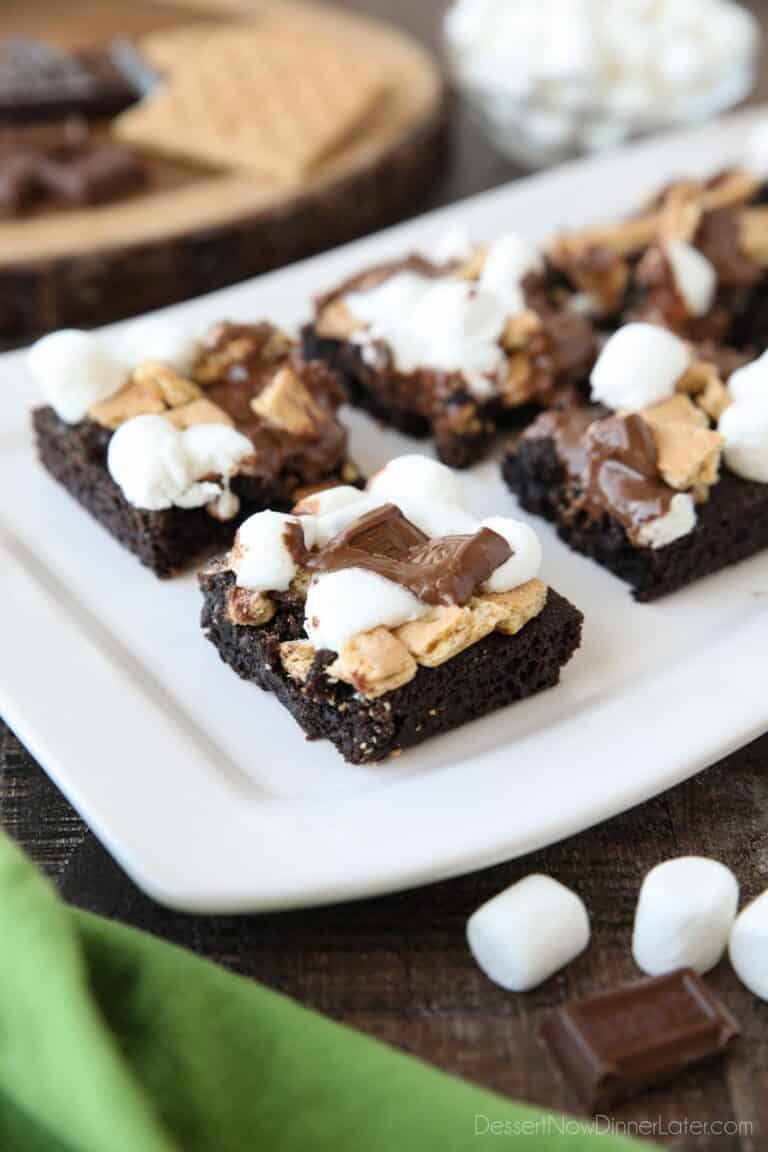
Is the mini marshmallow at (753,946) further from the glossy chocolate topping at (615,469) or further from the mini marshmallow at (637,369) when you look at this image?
the mini marshmallow at (637,369)

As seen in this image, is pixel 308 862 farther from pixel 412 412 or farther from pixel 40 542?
pixel 412 412

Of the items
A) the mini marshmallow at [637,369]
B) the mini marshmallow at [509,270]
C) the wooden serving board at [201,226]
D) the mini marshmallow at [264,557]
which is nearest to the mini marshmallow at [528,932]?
the mini marshmallow at [264,557]

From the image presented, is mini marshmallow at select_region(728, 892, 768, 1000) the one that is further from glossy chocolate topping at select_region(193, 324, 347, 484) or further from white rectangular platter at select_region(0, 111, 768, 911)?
glossy chocolate topping at select_region(193, 324, 347, 484)

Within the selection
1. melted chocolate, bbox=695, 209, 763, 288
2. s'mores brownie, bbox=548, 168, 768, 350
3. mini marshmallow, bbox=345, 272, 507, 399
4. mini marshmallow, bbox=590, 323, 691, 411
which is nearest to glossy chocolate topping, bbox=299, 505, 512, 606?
mini marshmallow, bbox=590, 323, 691, 411

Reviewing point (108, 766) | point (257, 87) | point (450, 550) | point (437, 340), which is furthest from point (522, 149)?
point (108, 766)

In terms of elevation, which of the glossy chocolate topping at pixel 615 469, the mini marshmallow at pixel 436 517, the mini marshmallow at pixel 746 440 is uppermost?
the mini marshmallow at pixel 436 517

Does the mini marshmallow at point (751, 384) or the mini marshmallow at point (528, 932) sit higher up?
the mini marshmallow at point (528, 932)

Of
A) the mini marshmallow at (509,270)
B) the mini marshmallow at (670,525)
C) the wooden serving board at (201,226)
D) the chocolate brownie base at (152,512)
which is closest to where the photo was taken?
the mini marshmallow at (670,525)

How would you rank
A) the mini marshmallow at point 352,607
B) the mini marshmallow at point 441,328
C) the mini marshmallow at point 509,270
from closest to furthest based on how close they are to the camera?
the mini marshmallow at point 352,607
the mini marshmallow at point 441,328
the mini marshmallow at point 509,270
